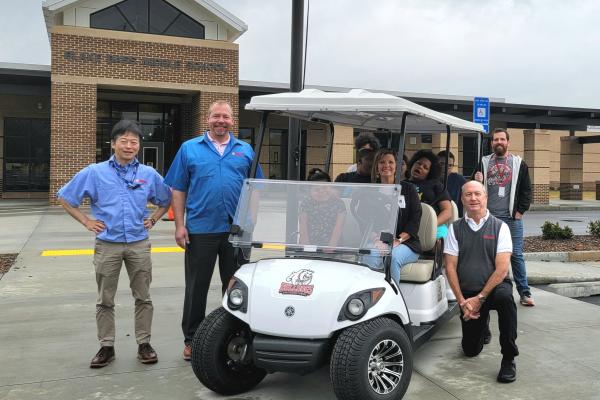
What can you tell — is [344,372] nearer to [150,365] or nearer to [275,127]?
[150,365]

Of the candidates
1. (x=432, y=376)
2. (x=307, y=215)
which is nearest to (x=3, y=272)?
(x=307, y=215)

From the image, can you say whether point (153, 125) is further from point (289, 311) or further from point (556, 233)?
point (289, 311)

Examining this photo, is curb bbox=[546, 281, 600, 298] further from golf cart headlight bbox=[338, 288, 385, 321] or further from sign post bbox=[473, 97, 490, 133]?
golf cart headlight bbox=[338, 288, 385, 321]

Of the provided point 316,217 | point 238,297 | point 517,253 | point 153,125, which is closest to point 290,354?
point 238,297

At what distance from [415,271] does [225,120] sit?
178cm

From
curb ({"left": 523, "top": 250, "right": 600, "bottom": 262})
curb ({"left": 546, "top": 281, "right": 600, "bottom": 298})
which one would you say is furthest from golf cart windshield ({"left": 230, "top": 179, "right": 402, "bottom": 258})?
curb ({"left": 523, "top": 250, "right": 600, "bottom": 262})

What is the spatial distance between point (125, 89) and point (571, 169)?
24.0 metres

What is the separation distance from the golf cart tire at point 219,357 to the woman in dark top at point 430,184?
2.14 m

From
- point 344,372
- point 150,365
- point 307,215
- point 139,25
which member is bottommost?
point 150,365

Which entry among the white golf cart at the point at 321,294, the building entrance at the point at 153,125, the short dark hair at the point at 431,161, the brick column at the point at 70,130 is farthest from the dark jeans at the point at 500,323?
the building entrance at the point at 153,125

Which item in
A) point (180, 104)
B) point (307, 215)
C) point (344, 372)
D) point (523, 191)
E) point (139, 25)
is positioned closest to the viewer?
point (344, 372)

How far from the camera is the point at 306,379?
3.91 metres

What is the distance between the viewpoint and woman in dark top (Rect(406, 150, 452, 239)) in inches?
195

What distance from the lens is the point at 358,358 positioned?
3111mm
